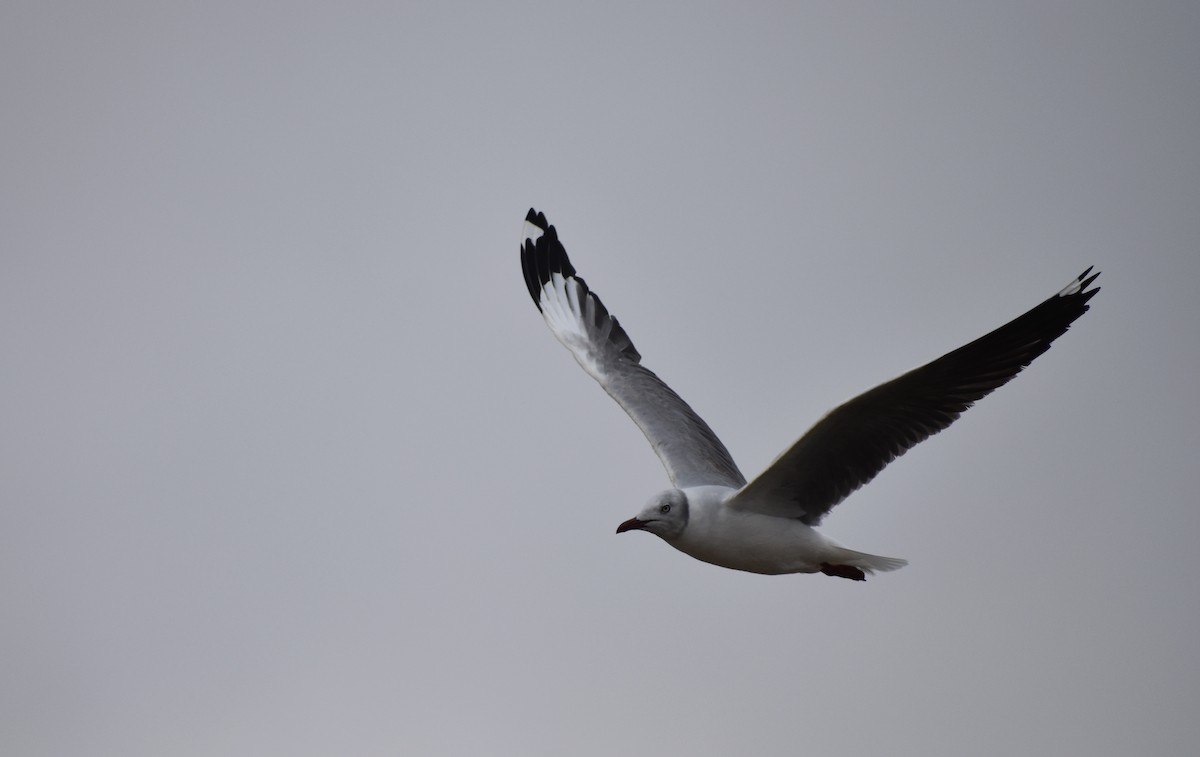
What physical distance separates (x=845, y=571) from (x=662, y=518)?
4.06 feet

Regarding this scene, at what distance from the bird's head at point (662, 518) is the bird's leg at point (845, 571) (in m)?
0.97

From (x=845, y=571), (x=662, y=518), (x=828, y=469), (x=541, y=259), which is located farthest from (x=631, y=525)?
(x=541, y=259)

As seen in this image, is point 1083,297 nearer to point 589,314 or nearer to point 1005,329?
point 1005,329

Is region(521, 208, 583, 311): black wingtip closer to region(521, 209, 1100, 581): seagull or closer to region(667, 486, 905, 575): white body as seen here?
region(521, 209, 1100, 581): seagull

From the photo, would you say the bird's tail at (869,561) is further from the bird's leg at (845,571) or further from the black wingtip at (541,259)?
the black wingtip at (541,259)

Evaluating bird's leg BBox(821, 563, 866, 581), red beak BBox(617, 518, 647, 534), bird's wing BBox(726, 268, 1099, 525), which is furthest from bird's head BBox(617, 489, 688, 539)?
bird's leg BBox(821, 563, 866, 581)

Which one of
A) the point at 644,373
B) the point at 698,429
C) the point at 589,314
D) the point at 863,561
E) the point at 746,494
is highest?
the point at 589,314

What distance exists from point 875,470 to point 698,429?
2.12 meters

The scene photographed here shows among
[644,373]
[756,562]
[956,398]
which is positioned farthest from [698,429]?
[956,398]

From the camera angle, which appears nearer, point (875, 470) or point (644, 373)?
point (875, 470)

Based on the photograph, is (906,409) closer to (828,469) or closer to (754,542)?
(828,469)

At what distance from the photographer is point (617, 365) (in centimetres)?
1159

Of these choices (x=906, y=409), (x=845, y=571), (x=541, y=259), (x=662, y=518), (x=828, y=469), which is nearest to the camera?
(x=906, y=409)

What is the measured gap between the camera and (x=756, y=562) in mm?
8406
